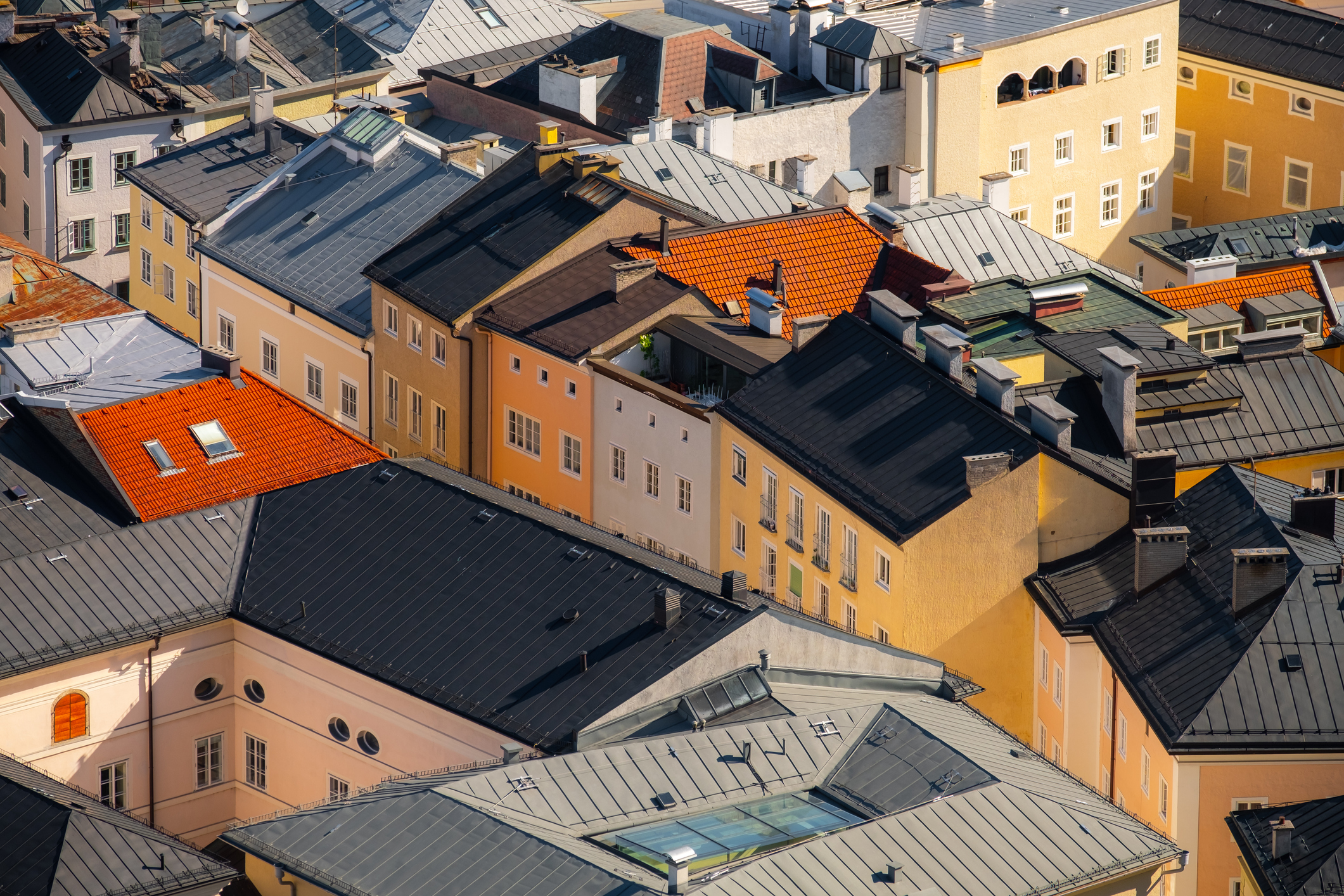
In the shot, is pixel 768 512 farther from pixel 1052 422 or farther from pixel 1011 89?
pixel 1011 89

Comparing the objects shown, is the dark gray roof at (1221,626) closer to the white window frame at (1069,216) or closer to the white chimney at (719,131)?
the white chimney at (719,131)

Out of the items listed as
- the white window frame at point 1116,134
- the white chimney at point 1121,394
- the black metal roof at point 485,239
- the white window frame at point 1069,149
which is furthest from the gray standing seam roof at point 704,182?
the white window frame at point 1116,134

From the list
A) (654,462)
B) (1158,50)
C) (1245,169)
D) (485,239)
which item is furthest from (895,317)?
(1245,169)

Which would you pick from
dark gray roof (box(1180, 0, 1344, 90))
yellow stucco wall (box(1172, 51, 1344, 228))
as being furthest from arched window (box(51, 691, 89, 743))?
dark gray roof (box(1180, 0, 1344, 90))

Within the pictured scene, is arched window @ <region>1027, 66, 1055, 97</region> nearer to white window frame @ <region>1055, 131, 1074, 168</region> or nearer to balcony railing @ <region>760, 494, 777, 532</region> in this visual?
white window frame @ <region>1055, 131, 1074, 168</region>

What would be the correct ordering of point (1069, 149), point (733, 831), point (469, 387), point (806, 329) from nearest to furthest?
point (733, 831) → point (806, 329) → point (469, 387) → point (1069, 149)

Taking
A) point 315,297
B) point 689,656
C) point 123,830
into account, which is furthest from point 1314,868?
point 315,297
